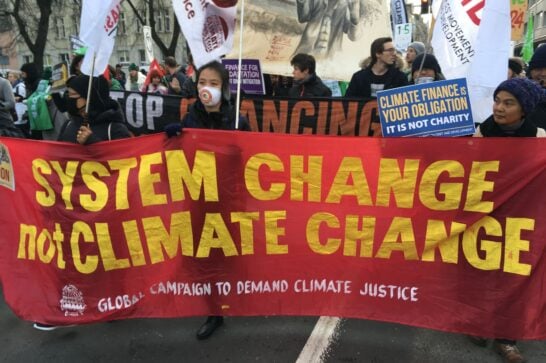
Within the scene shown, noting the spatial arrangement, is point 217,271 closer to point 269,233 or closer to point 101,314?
point 269,233

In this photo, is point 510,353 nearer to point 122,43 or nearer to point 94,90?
point 94,90

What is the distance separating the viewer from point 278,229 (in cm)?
294

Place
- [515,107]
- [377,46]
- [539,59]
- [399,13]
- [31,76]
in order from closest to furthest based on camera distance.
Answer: [515,107] → [539,59] → [377,46] → [31,76] → [399,13]

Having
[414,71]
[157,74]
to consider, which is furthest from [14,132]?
[157,74]

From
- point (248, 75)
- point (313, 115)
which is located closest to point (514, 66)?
point (313, 115)

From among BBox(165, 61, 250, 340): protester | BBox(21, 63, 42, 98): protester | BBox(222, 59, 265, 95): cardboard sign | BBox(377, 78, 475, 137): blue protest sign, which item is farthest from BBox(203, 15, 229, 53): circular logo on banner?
BBox(21, 63, 42, 98): protester

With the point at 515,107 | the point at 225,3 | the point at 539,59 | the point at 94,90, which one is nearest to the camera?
the point at 515,107

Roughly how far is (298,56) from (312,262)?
11.0ft

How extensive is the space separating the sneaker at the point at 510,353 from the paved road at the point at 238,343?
0.19ft

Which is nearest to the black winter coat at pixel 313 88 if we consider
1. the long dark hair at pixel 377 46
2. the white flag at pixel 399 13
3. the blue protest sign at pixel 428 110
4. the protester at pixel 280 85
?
the long dark hair at pixel 377 46

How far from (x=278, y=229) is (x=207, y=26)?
1734 millimetres

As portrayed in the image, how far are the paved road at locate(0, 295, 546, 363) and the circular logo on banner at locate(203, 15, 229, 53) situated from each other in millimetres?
2091

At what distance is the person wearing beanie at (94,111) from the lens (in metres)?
3.42

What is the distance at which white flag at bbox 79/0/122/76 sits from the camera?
3039mm
